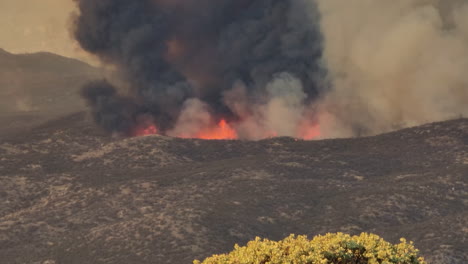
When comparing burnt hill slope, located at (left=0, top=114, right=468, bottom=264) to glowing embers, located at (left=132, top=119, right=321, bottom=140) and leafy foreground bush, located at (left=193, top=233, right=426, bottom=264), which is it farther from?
leafy foreground bush, located at (left=193, top=233, right=426, bottom=264)

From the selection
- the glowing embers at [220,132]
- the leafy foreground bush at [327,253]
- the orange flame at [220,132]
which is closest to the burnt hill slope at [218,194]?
the glowing embers at [220,132]

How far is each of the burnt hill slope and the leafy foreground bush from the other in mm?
24423

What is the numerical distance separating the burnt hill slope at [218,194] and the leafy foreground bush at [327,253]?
2442cm

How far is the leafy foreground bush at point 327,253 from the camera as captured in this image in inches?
1104

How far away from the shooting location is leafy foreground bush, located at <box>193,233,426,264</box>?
28.0m

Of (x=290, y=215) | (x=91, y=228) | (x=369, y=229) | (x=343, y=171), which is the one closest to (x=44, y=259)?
(x=91, y=228)

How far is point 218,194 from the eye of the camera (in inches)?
2798

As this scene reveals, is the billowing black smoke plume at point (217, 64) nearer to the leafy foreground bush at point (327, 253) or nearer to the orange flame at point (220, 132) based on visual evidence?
the orange flame at point (220, 132)

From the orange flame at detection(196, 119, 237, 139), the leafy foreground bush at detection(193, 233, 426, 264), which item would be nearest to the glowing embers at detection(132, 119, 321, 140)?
the orange flame at detection(196, 119, 237, 139)

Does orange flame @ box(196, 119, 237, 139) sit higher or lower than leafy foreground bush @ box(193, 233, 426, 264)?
higher

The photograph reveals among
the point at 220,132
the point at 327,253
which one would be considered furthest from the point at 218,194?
the point at 327,253

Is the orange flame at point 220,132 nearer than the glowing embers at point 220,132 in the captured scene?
No

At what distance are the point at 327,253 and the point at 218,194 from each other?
43.0m

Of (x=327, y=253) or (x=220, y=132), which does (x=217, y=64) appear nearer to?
(x=220, y=132)
